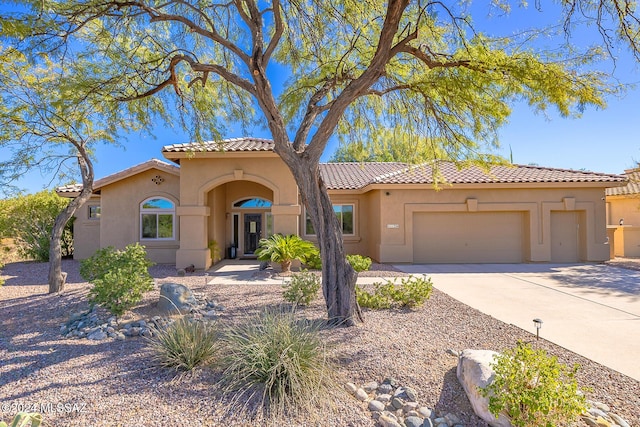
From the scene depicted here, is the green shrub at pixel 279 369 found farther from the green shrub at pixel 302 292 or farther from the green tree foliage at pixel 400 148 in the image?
the green tree foliage at pixel 400 148

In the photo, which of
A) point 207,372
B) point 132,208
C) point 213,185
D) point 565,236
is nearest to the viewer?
point 207,372

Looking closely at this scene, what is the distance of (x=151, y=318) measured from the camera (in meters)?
6.82

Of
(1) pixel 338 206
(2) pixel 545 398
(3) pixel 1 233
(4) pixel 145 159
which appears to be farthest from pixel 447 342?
(3) pixel 1 233

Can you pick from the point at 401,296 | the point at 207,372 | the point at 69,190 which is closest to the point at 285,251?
the point at 401,296

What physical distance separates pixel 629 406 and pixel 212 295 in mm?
8131

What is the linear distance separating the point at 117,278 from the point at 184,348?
2.96 meters

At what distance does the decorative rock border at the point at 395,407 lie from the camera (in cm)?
348

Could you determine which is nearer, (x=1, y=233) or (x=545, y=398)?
(x=545, y=398)

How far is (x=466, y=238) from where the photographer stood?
15945 mm

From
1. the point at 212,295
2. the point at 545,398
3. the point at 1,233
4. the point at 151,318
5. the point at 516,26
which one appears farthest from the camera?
the point at 1,233

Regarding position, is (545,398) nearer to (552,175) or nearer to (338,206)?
(338,206)

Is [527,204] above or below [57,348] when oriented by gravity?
above

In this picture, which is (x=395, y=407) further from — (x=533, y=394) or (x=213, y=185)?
(x=213, y=185)

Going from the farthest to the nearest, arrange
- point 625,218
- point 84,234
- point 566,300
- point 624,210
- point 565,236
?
point 624,210 → point 625,218 → point 84,234 → point 565,236 → point 566,300
